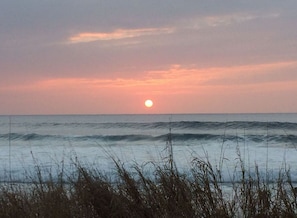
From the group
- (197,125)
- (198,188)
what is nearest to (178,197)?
(198,188)

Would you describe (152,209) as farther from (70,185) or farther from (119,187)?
(70,185)

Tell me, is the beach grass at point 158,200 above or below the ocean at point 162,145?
above

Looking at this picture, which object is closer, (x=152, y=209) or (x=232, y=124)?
Result: (x=152, y=209)

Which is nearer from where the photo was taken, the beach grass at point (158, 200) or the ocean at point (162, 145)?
the beach grass at point (158, 200)

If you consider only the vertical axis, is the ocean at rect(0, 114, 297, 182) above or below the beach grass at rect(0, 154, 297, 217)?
below

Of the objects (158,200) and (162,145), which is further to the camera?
(162,145)

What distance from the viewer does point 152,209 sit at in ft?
17.0

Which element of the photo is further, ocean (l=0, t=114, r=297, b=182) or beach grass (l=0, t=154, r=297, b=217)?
ocean (l=0, t=114, r=297, b=182)

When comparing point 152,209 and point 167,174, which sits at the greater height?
point 167,174

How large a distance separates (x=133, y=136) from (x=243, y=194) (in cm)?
2928

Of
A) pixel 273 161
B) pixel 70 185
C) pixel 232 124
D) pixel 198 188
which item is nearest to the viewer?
pixel 198 188

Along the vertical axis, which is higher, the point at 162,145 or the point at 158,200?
the point at 158,200

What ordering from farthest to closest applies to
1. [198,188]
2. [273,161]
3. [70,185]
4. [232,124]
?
[232,124] → [273,161] → [70,185] → [198,188]

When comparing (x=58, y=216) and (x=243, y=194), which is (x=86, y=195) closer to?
(x=58, y=216)
